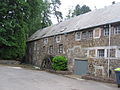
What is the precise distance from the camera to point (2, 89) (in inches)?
346

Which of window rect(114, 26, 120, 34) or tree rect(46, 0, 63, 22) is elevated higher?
tree rect(46, 0, 63, 22)

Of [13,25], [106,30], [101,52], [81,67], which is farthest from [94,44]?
[13,25]

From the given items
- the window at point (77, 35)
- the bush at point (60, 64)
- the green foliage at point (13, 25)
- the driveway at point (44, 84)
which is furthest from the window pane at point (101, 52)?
the green foliage at point (13, 25)

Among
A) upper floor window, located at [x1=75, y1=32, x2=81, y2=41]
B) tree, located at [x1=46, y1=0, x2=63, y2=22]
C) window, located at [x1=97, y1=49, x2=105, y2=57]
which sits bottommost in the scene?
window, located at [x1=97, y1=49, x2=105, y2=57]

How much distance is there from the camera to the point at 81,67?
18.1 meters

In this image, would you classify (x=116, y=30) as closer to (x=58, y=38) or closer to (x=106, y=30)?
(x=106, y=30)

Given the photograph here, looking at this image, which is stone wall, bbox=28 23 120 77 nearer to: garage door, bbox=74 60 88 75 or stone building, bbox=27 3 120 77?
stone building, bbox=27 3 120 77

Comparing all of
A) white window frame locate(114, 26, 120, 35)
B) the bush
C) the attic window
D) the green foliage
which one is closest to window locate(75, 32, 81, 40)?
the bush

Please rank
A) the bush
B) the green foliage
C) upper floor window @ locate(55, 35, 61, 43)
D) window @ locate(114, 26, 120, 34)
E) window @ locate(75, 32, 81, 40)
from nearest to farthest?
window @ locate(114, 26, 120, 34)
window @ locate(75, 32, 81, 40)
the bush
upper floor window @ locate(55, 35, 61, 43)
the green foliage

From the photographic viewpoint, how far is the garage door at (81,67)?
1758 cm

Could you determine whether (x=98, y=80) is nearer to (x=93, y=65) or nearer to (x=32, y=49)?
(x=93, y=65)

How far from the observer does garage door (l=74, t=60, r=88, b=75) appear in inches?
692

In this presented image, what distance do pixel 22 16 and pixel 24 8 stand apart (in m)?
1.29

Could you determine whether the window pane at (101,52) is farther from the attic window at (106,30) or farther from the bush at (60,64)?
the bush at (60,64)
